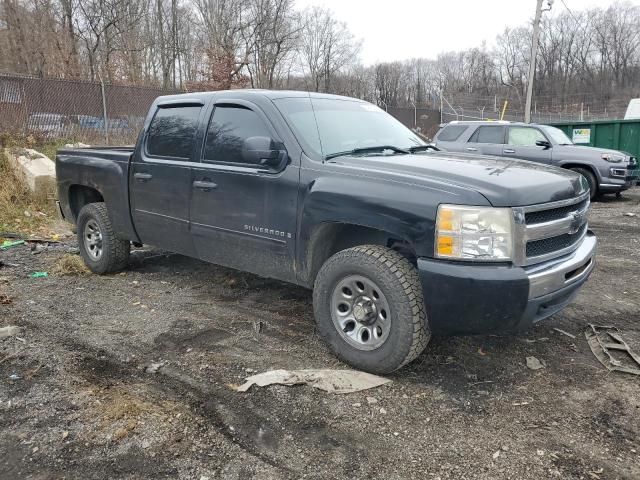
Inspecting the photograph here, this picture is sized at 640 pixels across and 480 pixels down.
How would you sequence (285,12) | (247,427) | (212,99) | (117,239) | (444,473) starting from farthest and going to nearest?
(285,12)
(117,239)
(212,99)
(247,427)
(444,473)

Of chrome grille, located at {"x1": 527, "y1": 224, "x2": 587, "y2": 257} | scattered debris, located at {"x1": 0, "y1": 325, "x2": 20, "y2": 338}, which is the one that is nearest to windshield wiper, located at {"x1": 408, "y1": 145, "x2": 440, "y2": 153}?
chrome grille, located at {"x1": 527, "y1": 224, "x2": 587, "y2": 257}

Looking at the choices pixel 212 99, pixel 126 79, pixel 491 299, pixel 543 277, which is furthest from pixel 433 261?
pixel 126 79

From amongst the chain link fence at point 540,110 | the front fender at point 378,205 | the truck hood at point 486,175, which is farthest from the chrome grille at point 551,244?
the chain link fence at point 540,110

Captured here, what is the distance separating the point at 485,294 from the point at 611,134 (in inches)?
533

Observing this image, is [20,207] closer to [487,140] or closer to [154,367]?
[154,367]

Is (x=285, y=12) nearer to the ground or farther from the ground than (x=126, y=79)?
farther from the ground

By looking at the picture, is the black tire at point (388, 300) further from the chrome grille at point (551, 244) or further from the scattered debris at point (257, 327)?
the scattered debris at point (257, 327)

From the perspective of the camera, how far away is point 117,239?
5570 millimetres

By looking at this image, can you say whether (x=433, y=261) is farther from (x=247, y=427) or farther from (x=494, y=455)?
(x=247, y=427)

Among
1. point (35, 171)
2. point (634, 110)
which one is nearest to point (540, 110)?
point (634, 110)

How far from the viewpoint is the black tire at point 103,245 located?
5.55 meters

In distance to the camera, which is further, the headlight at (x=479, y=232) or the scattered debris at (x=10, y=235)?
the scattered debris at (x=10, y=235)

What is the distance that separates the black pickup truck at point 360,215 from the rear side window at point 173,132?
0.02 meters

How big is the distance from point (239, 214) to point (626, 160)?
10354 mm
